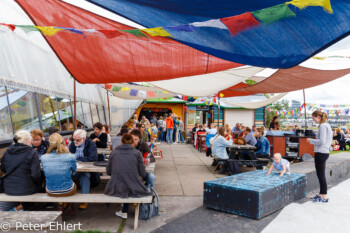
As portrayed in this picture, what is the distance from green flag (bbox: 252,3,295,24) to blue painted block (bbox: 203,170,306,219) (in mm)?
2470

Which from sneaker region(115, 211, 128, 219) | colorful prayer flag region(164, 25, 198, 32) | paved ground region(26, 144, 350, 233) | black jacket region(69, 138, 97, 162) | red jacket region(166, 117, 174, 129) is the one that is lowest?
paved ground region(26, 144, 350, 233)

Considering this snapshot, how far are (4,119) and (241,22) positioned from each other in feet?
17.9

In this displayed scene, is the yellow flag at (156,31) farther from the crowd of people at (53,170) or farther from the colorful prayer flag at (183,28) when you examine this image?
the crowd of people at (53,170)

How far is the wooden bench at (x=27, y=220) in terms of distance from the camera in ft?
9.00

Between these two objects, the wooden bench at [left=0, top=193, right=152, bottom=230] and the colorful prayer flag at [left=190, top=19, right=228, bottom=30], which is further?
the wooden bench at [left=0, top=193, right=152, bottom=230]

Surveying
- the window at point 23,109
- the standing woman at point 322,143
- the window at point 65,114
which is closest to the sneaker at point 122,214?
the standing woman at point 322,143

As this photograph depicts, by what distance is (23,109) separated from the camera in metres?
6.86

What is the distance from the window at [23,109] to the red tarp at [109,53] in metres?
1.85

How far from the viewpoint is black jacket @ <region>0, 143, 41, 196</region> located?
377cm

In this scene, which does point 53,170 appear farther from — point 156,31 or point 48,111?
point 48,111

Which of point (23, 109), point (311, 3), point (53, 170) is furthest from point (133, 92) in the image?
point (311, 3)

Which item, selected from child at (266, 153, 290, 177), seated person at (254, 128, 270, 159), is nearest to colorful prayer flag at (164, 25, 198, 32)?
child at (266, 153, 290, 177)

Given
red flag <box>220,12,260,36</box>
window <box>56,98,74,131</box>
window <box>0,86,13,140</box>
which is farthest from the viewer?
window <box>56,98,74,131</box>

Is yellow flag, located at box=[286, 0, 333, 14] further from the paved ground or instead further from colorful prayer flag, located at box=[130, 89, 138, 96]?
colorful prayer flag, located at box=[130, 89, 138, 96]
